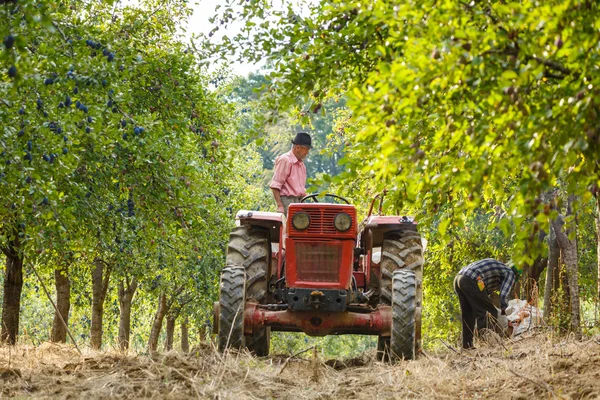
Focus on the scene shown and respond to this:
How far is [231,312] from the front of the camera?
27.9 feet

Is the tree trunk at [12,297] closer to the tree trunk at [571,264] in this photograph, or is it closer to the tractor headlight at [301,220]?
the tractor headlight at [301,220]

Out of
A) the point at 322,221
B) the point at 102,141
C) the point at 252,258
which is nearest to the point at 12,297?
the point at 102,141

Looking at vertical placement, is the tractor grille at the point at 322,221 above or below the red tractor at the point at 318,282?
above

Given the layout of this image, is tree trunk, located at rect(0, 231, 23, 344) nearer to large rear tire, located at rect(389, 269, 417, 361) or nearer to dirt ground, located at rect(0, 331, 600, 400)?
dirt ground, located at rect(0, 331, 600, 400)

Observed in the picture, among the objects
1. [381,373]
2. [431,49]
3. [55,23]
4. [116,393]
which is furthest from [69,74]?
[431,49]

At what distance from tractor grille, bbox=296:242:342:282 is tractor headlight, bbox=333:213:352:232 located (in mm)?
189

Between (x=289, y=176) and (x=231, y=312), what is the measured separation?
1.88m

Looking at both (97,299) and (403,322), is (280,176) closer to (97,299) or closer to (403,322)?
(403,322)

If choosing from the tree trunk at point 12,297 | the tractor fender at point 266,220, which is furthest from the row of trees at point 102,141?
the tractor fender at point 266,220

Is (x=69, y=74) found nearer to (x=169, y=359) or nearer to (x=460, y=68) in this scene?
(x=169, y=359)

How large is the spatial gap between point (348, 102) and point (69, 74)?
4229 mm

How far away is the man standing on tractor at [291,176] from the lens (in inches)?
381

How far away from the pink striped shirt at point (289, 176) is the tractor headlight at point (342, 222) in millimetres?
1147

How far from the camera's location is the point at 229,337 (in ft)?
27.7
